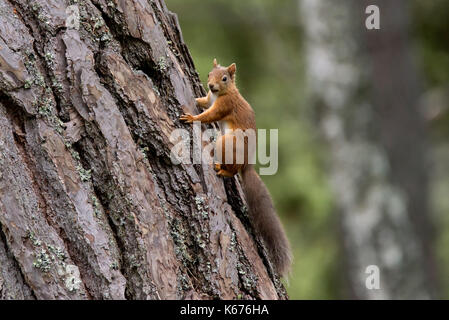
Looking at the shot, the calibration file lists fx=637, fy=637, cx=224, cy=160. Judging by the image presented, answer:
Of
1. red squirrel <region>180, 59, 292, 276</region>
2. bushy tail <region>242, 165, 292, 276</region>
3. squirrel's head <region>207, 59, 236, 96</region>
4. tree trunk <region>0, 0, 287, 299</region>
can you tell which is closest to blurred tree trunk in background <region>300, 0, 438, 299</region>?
squirrel's head <region>207, 59, 236, 96</region>

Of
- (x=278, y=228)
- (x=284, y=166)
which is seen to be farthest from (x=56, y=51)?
(x=284, y=166)

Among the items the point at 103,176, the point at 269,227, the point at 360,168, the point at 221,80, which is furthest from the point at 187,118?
the point at 360,168

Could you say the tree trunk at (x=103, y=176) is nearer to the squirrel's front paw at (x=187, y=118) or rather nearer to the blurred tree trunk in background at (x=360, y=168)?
the squirrel's front paw at (x=187, y=118)

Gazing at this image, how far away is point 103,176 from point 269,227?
2.89 feet

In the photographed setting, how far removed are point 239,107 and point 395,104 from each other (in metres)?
4.70

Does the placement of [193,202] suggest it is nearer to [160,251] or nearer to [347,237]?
[160,251]

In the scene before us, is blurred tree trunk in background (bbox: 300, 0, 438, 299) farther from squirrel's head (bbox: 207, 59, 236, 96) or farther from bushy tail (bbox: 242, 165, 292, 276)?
bushy tail (bbox: 242, 165, 292, 276)

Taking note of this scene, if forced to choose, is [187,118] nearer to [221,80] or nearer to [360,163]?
[221,80]

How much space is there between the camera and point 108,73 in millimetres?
2627

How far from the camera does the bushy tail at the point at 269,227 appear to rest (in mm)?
2969

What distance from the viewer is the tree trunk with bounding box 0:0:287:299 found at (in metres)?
2.38

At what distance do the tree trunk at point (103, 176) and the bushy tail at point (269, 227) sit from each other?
0.50 feet

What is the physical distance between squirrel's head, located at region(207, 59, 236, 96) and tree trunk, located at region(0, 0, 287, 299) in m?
0.90
